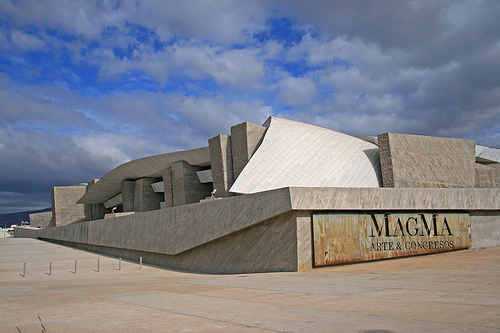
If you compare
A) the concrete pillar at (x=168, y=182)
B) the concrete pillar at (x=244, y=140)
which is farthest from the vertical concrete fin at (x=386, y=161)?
the concrete pillar at (x=168, y=182)

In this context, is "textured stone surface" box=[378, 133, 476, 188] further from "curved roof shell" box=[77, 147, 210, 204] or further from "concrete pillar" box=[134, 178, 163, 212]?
"concrete pillar" box=[134, 178, 163, 212]

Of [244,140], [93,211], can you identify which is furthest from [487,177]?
[93,211]

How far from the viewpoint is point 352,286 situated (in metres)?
8.12

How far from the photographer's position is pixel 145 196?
135ft

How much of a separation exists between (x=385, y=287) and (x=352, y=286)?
0.71 metres

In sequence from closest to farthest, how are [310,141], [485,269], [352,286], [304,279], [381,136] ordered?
[352,286] → [485,269] → [304,279] → [381,136] → [310,141]

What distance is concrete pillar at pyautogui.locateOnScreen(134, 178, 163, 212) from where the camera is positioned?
41.1 metres

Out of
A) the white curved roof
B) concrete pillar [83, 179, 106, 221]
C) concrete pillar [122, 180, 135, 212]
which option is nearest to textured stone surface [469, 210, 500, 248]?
the white curved roof

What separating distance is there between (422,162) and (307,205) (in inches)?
476

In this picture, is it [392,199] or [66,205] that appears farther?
[66,205]

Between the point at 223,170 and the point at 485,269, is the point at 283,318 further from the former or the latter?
the point at 223,170

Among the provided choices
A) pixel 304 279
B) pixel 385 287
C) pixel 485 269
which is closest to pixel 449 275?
pixel 485 269

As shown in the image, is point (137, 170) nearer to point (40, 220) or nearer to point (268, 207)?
point (268, 207)

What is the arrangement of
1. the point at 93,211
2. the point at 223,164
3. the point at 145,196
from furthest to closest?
the point at 93,211, the point at 145,196, the point at 223,164
